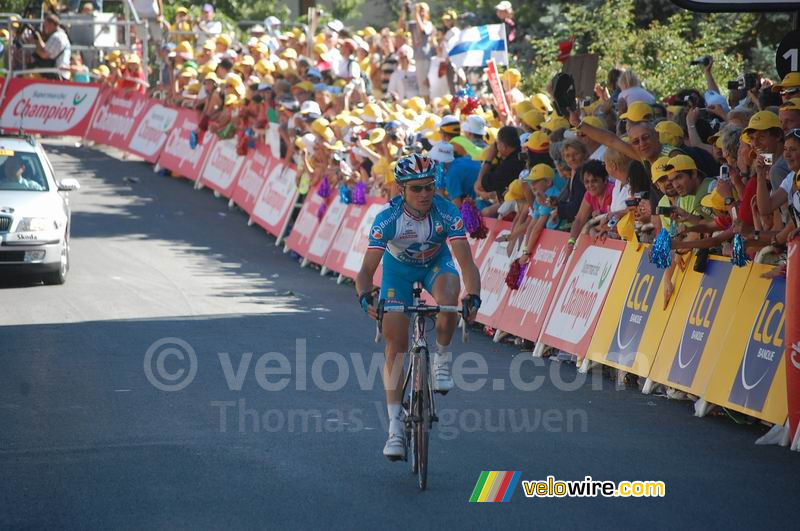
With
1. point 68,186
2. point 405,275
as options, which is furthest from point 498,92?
point 405,275

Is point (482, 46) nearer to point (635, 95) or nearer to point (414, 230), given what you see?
point (635, 95)

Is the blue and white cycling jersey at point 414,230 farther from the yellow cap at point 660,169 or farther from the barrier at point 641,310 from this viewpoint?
the yellow cap at point 660,169

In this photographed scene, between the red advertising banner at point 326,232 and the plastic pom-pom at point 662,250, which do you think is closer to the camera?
the plastic pom-pom at point 662,250

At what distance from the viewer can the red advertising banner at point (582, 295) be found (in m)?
12.8

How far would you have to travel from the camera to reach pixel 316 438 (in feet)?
30.6

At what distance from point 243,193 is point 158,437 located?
16951mm

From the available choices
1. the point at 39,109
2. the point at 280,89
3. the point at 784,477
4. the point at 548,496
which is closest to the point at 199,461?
the point at 548,496

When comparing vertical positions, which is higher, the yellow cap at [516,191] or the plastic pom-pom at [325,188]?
the yellow cap at [516,191]

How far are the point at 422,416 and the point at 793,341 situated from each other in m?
2.80

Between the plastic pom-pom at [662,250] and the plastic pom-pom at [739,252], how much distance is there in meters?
0.88

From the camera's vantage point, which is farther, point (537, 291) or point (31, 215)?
point (31, 215)

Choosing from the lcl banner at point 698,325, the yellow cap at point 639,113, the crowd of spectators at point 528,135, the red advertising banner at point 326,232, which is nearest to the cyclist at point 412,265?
the crowd of spectators at point 528,135

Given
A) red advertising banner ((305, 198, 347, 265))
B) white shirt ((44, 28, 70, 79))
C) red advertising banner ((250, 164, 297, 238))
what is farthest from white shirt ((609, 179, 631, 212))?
white shirt ((44, 28, 70, 79))

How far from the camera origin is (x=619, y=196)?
13055 millimetres
